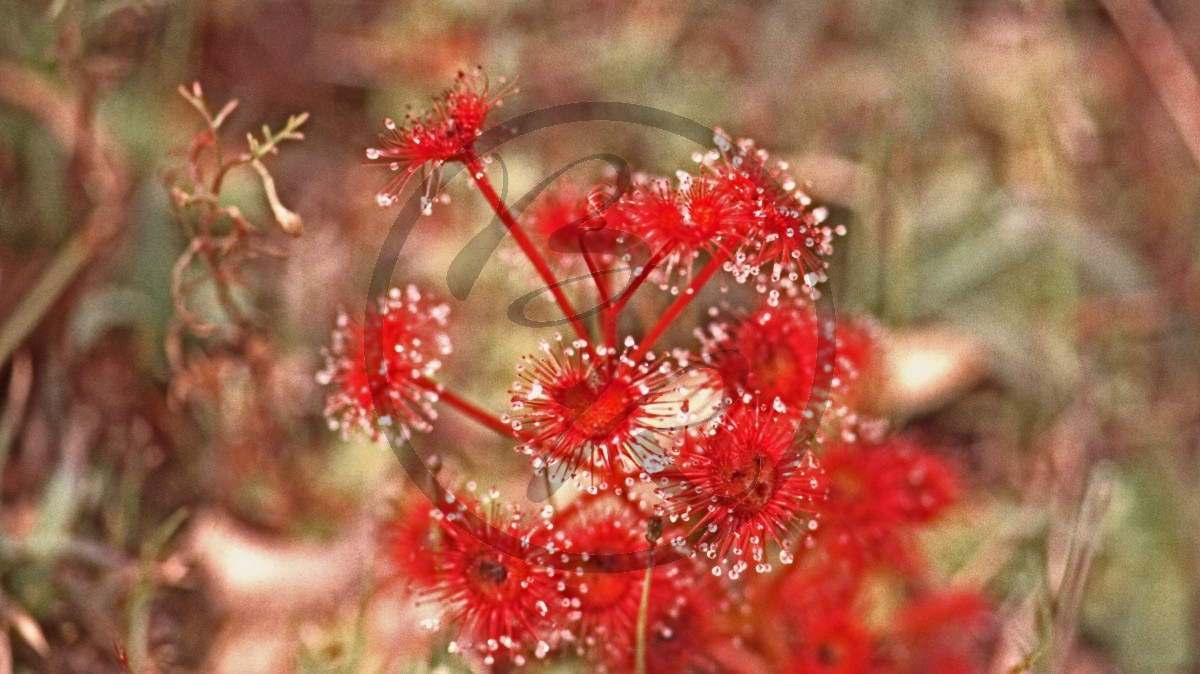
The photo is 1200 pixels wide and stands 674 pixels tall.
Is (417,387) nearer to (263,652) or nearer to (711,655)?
(711,655)

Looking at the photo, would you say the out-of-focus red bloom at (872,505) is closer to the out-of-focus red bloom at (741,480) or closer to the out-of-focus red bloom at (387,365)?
the out-of-focus red bloom at (741,480)

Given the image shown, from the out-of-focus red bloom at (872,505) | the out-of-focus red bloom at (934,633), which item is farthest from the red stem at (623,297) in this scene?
the out-of-focus red bloom at (934,633)

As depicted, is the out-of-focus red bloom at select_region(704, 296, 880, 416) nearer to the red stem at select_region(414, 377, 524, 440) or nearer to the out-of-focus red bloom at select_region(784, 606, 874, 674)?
the red stem at select_region(414, 377, 524, 440)

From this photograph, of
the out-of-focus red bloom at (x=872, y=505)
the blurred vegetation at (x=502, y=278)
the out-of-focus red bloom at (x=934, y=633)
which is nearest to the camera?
the out-of-focus red bloom at (x=872, y=505)

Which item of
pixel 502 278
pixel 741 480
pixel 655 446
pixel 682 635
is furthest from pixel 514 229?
pixel 502 278

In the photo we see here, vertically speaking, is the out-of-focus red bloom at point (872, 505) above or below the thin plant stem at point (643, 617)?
above

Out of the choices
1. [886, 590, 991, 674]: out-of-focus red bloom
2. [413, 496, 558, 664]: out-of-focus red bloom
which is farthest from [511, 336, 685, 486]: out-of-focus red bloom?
[886, 590, 991, 674]: out-of-focus red bloom

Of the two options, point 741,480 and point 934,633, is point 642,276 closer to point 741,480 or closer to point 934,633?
point 741,480

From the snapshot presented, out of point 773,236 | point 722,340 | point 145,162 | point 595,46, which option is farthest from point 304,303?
point 773,236
